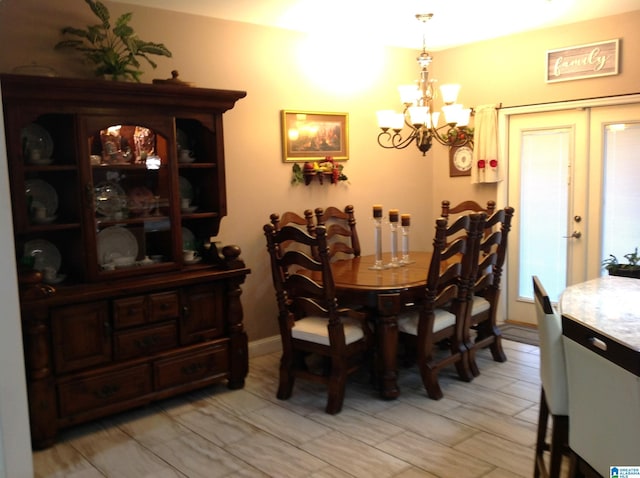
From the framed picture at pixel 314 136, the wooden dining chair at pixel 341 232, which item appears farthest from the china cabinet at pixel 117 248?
the wooden dining chair at pixel 341 232

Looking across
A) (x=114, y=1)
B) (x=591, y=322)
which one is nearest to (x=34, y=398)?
(x=114, y=1)

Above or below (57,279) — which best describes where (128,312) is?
below

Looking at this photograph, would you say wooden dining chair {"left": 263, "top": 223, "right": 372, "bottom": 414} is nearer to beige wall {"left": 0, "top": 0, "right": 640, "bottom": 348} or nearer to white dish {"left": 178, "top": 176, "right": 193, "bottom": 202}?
white dish {"left": 178, "top": 176, "right": 193, "bottom": 202}

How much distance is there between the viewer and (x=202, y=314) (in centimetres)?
369

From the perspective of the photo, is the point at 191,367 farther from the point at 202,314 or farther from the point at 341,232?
the point at 341,232

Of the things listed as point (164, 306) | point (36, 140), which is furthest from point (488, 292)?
point (36, 140)

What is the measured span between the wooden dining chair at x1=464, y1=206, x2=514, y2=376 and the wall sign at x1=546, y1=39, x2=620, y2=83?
4.39ft

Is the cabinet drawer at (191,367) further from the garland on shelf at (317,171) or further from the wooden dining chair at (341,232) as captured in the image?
the garland on shelf at (317,171)

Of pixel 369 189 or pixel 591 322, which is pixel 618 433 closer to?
pixel 591 322

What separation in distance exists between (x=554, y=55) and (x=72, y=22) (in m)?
3.64

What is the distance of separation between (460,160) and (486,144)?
375 mm

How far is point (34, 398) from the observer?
3.02m

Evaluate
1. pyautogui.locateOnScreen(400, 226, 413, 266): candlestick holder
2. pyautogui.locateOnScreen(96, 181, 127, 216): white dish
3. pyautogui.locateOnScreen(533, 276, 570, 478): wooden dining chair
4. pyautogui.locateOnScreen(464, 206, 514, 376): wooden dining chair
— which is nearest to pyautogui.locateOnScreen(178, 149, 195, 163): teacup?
pyautogui.locateOnScreen(96, 181, 127, 216): white dish

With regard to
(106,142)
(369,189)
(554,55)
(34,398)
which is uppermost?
(554,55)
